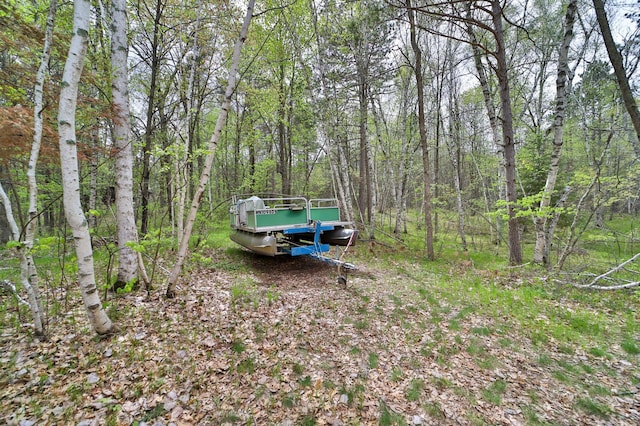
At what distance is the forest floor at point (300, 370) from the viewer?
238 cm

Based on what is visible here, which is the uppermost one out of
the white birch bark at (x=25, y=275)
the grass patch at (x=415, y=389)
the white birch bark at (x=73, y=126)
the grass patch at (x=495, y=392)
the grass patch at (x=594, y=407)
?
the white birch bark at (x=73, y=126)

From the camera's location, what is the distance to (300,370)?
2.97 m

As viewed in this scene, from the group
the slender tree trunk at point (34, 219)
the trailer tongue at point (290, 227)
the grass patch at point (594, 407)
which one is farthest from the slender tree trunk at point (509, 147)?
the slender tree trunk at point (34, 219)

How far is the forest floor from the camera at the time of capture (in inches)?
93.7

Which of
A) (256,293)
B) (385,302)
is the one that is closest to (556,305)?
(385,302)

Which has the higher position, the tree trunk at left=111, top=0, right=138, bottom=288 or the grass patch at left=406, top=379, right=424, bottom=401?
the tree trunk at left=111, top=0, right=138, bottom=288

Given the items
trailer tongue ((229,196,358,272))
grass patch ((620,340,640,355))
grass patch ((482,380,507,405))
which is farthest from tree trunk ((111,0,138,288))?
grass patch ((620,340,640,355))

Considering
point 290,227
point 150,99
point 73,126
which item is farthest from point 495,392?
point 150,99

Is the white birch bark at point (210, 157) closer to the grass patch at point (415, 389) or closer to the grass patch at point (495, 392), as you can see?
the grass patch at point (415, 389)

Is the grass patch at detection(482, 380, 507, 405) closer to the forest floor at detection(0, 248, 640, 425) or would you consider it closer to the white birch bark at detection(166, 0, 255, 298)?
the forest floor at detection(0, 248, 640, 425)

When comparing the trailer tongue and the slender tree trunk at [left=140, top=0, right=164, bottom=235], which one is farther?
the trailer tongue

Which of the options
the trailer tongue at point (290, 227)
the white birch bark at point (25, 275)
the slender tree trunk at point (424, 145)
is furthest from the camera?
the slender tree trunk at point (424, 145)

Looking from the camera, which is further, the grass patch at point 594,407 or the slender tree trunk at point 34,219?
the slender tree trunk at point 34,219

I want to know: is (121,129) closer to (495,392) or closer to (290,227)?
(290,227)
